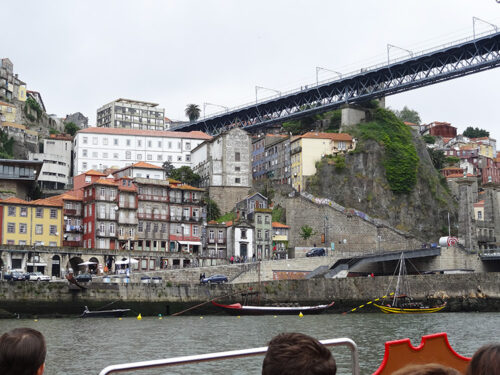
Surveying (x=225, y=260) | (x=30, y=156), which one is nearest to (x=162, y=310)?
(x=225, y=260)

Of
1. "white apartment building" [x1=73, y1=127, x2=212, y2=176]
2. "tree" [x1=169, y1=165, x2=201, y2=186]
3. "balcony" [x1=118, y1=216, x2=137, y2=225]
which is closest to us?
"balcony" [x1=118, y1=216, x2=137, y2=225]

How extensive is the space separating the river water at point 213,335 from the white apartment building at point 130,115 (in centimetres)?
9422

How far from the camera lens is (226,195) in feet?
292

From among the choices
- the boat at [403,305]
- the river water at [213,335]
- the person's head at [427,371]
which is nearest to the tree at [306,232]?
the boat at [403,305]

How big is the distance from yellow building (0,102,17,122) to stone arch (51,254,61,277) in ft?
149

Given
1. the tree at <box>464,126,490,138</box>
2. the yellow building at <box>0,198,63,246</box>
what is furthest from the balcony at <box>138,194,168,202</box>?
the tree at <box>464,126,490,138</box>

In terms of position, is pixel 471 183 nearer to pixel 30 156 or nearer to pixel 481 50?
pixel 481 50

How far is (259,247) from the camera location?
3014 inches

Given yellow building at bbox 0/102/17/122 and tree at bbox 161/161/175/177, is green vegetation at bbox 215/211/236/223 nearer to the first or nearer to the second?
tree at bbox 161/161/175/177

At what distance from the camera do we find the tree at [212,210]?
83906mm

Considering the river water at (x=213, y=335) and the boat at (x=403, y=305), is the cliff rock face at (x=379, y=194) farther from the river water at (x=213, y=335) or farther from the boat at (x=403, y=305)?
the river water at (x=213, y=335)

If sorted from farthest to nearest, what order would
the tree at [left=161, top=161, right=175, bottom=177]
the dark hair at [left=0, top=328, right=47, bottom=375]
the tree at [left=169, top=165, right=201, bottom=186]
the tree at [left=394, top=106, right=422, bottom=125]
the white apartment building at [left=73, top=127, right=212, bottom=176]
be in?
the tree at [left=394, top=106, right=422, bottom=125] → the white apartment building at [left=73, top=127, right=212, bottom=176] → the tree at [left=161, top=161, right=175, bottom=177] → the tree at [left=169, top=165, right=201, bottom=186] → the dark hair at [left=0, top=328, right=47, bottom=375]

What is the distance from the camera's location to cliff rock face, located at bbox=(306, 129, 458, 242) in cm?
8494

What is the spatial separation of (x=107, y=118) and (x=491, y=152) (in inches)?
3058
